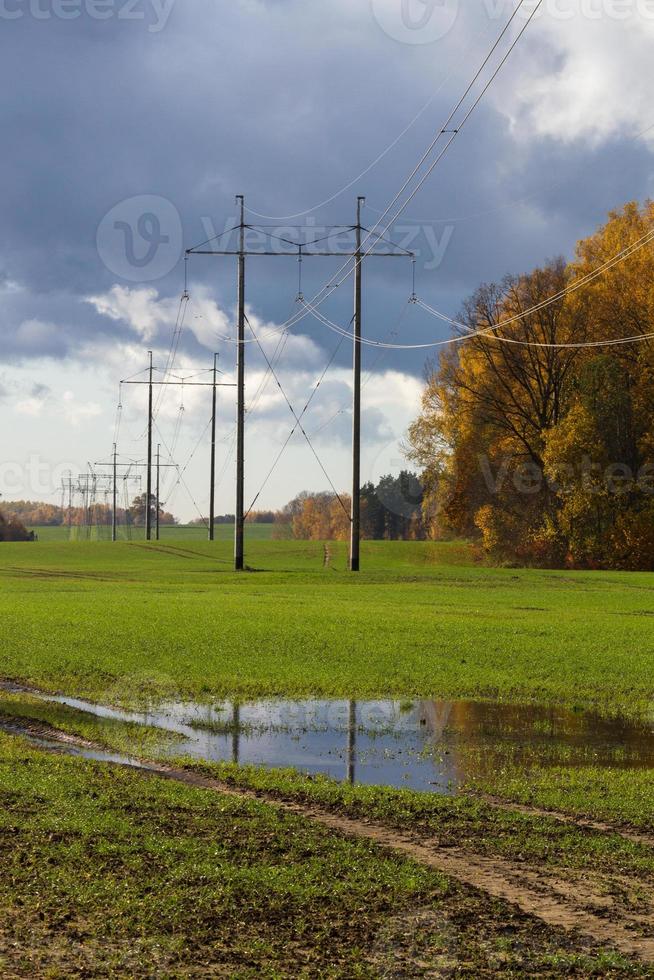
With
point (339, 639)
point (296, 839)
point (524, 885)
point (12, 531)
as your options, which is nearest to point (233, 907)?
point (296, 839)

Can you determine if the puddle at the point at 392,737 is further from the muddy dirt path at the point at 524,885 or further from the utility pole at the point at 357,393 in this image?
the utility pole at the point at 357,393

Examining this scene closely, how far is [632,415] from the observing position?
61625mm

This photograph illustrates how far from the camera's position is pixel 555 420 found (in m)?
65.4

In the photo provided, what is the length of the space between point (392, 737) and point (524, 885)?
6646mm

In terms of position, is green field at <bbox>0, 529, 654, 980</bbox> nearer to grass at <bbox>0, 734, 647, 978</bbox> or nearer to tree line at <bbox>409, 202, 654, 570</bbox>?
grass at <bbox>0, 734, 647, 978</bbox>

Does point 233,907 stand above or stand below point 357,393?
below

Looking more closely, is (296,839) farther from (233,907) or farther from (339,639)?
(339,639)

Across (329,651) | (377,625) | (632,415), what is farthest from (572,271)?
(329,651)

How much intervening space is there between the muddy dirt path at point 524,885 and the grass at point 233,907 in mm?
189

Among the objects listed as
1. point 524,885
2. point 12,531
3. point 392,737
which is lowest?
point 392,737

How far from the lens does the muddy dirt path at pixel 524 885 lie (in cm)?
717

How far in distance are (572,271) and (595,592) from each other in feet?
95.0

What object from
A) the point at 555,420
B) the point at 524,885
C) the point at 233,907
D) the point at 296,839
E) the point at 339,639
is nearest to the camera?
the point at 233,907

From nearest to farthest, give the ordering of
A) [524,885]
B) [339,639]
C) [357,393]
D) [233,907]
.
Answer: [233,907], [524,885], [339,639], [357,393]
